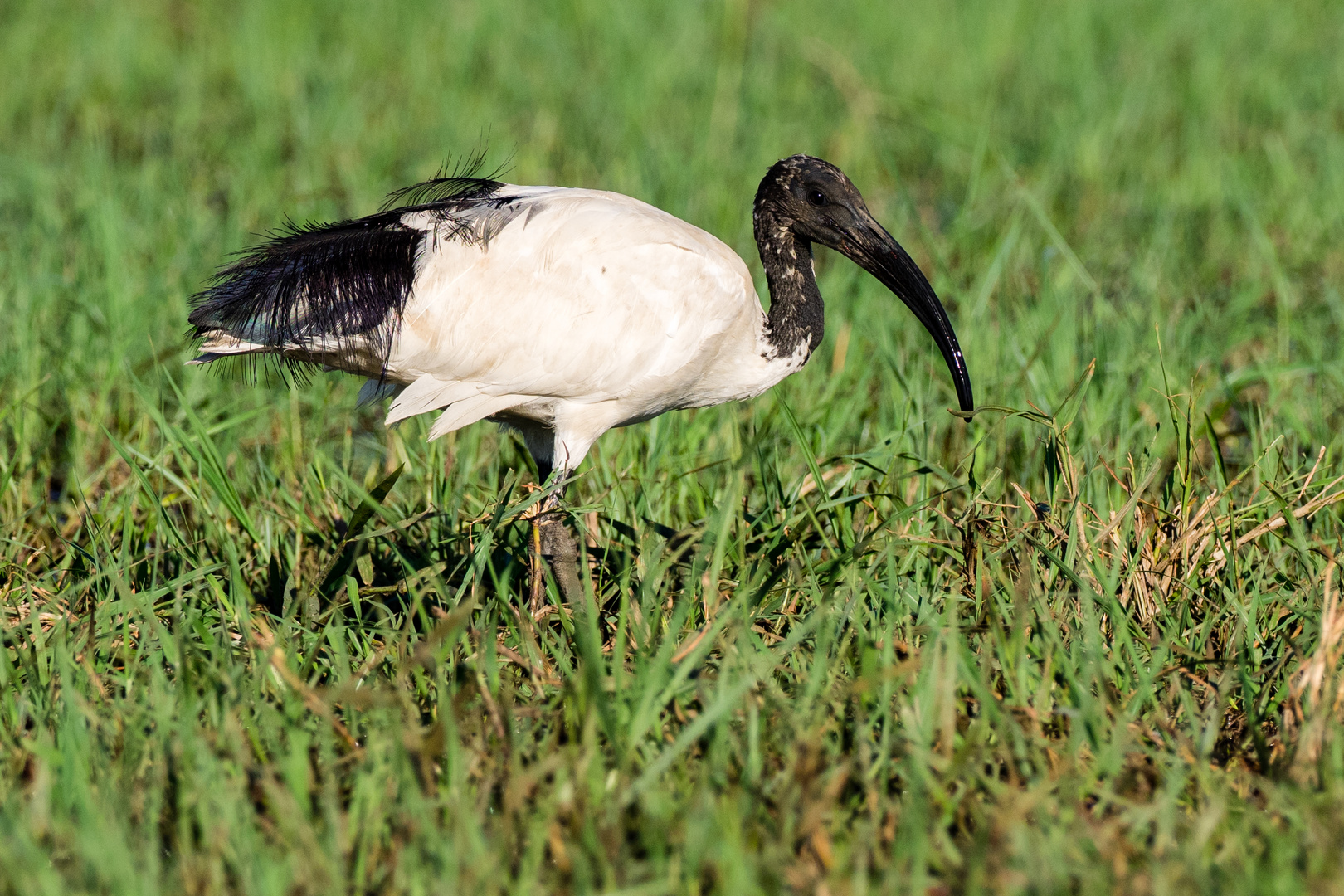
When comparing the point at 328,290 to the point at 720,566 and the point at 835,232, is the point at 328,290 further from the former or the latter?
the point at 835,232

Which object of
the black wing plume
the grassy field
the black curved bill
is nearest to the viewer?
the grassy field

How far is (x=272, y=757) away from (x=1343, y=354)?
11.9 ft

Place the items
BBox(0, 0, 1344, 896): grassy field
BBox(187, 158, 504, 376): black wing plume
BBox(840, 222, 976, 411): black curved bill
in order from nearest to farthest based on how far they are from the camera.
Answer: BBox(0, 0, 1344, 896): grassy field → BBox(187, 158, 504, 376): black wing plume → BBox(840, 222, 976, 411): black curved bill

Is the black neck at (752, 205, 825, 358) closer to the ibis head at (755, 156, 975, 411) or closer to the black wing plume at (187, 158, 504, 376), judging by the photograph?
the ibis head at (755, 156, 975, 411)

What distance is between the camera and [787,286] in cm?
351

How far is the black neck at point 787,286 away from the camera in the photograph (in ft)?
11.3

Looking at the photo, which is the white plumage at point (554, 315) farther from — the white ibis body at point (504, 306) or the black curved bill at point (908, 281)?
the black curved bill at point (908, 281)

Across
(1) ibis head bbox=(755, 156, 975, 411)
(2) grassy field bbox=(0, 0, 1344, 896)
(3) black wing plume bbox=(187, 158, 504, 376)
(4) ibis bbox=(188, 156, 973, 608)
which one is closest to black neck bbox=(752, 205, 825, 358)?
(1) ibis head bbox=(755, 156, 975, 411)

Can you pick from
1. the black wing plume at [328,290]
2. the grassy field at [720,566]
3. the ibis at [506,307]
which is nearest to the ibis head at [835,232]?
the ibis at [506,307]

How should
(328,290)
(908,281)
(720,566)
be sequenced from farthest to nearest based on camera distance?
(908,281) → (328,290) → (720,566)

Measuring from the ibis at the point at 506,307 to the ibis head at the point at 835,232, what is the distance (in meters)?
0.22

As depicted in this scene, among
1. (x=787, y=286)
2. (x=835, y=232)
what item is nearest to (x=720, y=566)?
(x=787, y=286)

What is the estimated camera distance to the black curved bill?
344 centimetres

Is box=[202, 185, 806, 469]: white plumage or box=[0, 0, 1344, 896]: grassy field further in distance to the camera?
box=[202, 185, 806, 469]: white plumage
